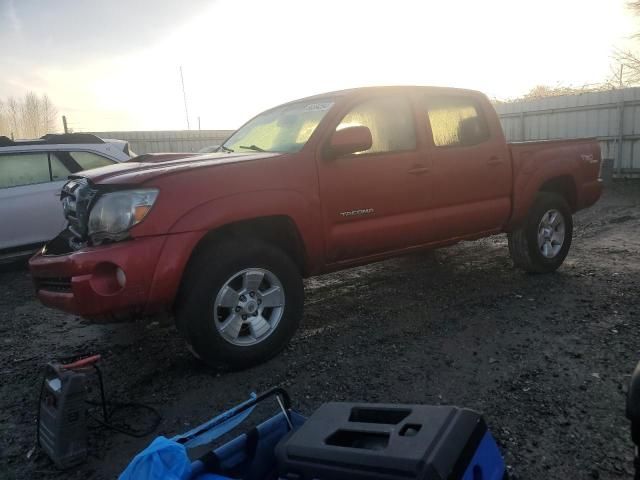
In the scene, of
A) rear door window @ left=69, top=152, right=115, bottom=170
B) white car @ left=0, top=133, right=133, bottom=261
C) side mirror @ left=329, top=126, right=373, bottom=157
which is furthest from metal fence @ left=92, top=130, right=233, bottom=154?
side mirror @ left=329, top=126, right=373, bottom=157

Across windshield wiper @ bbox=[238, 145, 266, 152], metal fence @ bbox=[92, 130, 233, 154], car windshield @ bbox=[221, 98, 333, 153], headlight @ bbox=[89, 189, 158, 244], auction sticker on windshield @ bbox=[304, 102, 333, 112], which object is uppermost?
metal fence @ bbox=[92, 130, 233, 154]

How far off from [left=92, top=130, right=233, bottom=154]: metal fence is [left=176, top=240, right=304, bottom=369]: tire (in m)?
12.1

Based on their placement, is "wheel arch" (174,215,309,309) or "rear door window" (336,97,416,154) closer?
"wheel arch" (174,215,309,309)

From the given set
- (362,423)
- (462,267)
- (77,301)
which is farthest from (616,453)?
(462,267)

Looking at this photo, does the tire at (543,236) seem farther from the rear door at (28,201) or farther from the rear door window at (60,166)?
the rear door window at (60,166)

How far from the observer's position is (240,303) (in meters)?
3.24

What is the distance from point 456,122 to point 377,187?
1.30 metres

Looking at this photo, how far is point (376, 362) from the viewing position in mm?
3293

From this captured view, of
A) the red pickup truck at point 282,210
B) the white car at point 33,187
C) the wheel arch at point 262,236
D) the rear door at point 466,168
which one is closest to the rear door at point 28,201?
the white car at point 33,187

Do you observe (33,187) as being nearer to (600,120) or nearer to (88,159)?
(88,159)

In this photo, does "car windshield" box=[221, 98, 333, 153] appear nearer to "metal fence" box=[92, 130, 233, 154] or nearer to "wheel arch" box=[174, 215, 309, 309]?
"wheel arch" box=[174, 215, 309, 309]

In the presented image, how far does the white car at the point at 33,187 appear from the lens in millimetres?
6004

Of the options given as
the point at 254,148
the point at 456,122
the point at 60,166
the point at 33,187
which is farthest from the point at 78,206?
the point at 60,166

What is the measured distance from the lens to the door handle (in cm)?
405
